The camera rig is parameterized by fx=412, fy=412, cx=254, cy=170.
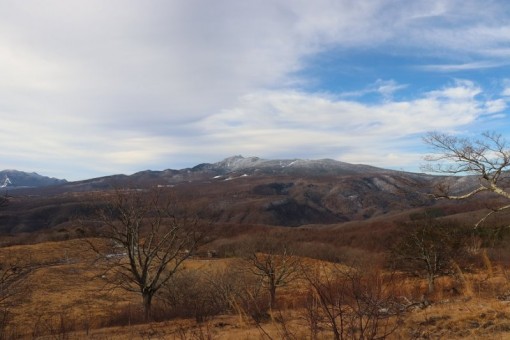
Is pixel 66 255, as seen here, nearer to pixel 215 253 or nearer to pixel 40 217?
pixel 215 253

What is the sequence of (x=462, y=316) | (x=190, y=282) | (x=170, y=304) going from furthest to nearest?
(x=190, y=282)
(x=170, y=304)
(x=462, y=316)

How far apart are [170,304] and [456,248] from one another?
15.4 metres

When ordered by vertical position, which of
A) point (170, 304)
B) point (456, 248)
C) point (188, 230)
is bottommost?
point (170, 304)

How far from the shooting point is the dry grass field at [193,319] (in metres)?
7.71

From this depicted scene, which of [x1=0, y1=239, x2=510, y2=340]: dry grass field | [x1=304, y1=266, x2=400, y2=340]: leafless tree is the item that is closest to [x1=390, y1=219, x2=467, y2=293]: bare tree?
[x1=0, y1=239, x2=510, y2=340]: dry grass field

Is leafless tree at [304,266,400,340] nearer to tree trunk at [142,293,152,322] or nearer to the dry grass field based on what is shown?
the dry grass field

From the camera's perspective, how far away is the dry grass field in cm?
771

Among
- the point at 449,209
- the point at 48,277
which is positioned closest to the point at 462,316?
the point at 48,277

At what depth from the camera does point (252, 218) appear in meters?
161

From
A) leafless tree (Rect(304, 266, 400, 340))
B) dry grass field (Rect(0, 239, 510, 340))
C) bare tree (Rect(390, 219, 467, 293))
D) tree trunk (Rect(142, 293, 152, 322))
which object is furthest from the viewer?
bare tree (Rect(390, 219, 467, 293))

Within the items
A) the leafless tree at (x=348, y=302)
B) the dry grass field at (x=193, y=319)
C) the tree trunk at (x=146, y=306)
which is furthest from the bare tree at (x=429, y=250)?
the leafless tree at (x=348, y=302)

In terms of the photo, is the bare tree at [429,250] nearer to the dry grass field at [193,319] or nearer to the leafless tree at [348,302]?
the dry grass field at [193,319]

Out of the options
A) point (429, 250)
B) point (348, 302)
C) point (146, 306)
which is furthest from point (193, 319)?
point (429, 250)

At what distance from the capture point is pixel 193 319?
1402 cm
